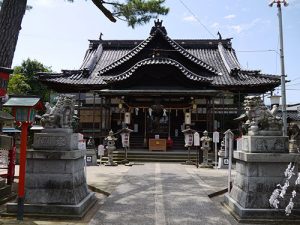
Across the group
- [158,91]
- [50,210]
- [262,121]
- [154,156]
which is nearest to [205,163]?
[154,156]

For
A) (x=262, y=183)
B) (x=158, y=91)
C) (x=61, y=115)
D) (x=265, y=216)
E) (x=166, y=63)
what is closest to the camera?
(x=265, y=216)

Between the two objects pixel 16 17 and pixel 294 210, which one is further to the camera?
pixel 16 17

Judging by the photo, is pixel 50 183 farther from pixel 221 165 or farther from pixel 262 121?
pixel 221 165

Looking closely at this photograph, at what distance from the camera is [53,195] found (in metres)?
7.17

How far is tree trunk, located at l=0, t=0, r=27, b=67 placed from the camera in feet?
28.5

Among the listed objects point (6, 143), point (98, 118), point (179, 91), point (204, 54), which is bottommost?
point (6, 143)

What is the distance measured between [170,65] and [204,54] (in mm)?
8125

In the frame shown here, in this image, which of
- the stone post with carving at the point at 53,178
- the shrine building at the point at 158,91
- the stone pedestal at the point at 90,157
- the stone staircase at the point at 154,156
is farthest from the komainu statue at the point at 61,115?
the shrine building at the point at 158,91

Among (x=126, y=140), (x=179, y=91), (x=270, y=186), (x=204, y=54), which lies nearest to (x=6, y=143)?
(x=270, y=186)

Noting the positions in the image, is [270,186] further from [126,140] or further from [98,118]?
[98,118]

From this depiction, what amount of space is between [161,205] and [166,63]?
1595cm

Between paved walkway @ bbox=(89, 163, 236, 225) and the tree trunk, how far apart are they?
477 cm

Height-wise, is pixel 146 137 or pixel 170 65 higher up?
pixel 170 65

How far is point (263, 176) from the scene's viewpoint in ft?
23.1
